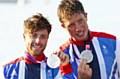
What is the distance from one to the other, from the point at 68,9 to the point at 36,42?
0.27 metres

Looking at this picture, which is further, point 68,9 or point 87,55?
point 68,9

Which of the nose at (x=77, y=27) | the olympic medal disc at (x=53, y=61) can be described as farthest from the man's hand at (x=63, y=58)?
the nose at (x=77, y=27)

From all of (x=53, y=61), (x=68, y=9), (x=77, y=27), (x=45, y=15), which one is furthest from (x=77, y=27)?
(x=45, y=15)

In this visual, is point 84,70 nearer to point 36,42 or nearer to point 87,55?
point 87,55

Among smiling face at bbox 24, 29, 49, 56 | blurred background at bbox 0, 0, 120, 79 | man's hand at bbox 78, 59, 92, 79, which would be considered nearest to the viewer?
man's hand at bbox 78, 59, 92, 79

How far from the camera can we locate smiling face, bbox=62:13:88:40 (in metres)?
3.04

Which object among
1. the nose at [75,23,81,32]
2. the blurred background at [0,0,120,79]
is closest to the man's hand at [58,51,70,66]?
the nose at [75,23,81,32]

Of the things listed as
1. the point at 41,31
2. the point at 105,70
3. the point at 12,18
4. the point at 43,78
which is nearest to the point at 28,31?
the point at 41,31

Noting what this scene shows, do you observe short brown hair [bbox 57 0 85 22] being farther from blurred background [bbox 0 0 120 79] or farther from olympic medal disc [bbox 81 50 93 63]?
blurred background [bbox 0 0 120 79]

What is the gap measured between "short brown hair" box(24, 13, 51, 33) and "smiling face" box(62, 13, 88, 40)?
14cm

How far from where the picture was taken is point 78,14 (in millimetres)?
3084

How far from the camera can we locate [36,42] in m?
3.05

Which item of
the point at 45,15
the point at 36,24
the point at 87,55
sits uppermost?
the point at 36,24

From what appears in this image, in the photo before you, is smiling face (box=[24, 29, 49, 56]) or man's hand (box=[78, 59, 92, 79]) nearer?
man's hand (box=[78, 59, 92, 79])
